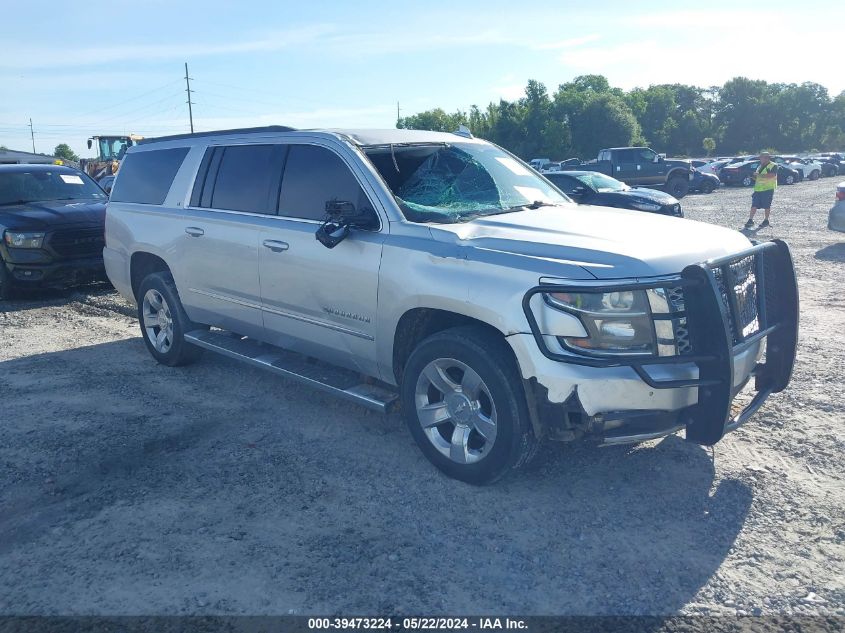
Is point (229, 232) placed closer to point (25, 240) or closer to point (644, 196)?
point (25, 240)

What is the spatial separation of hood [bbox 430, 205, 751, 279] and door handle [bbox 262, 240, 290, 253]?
1.22 meters

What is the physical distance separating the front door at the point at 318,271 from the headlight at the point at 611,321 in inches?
52.7

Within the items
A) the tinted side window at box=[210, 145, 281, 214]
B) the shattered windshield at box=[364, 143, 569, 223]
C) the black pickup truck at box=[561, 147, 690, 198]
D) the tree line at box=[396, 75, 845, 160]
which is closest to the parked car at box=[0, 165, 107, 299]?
the tinted side window at box=[210, 145, 281, 214]

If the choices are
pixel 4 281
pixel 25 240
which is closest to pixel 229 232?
pixel 25 240

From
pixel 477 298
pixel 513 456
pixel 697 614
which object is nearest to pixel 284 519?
pixel 513 456

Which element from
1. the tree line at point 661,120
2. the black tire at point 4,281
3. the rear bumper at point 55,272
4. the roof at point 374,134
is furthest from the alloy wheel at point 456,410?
the tree line at point 661,120

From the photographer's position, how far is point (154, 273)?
6402 mm

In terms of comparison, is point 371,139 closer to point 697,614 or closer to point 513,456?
point 513,456

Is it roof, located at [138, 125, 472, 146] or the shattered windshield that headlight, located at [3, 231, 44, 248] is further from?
the shattered windshield

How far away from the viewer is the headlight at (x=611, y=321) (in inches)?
137

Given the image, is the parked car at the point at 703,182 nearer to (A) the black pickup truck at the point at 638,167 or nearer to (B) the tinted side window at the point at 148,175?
(A) the black pickup truck at the point at 638,167

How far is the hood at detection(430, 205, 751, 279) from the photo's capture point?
356 cm

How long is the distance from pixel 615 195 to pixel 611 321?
1170 cm

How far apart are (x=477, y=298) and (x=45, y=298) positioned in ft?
Answer: 27.4
